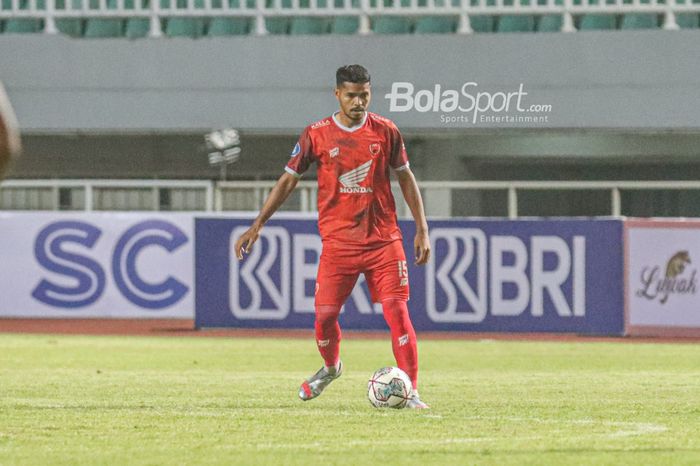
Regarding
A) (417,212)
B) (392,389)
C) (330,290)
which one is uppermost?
(417,212)

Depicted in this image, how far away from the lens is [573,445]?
6695 millimetres

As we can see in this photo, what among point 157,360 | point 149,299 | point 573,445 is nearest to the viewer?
point 573,445

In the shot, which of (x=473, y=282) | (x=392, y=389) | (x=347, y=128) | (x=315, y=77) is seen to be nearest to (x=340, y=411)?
(x=392, y=389)

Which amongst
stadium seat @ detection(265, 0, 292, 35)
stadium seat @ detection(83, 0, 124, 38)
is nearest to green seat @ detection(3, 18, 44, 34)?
stadium seat @ detection(83, 0, 124, 38)

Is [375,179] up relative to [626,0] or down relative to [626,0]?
down

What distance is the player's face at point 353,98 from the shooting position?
28.0 feet

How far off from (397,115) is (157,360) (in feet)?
35.4

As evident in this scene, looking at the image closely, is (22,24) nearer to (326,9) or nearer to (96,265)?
(326,9)

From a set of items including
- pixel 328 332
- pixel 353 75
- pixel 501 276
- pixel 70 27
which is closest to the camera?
pixel 353 75

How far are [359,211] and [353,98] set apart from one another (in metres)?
0.69

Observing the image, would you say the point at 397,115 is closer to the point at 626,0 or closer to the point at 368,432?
the point at 626,0

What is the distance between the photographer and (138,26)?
25.5 metres

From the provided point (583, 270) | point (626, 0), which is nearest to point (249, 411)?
point (583, 270)

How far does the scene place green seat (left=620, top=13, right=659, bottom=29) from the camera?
24656mm
